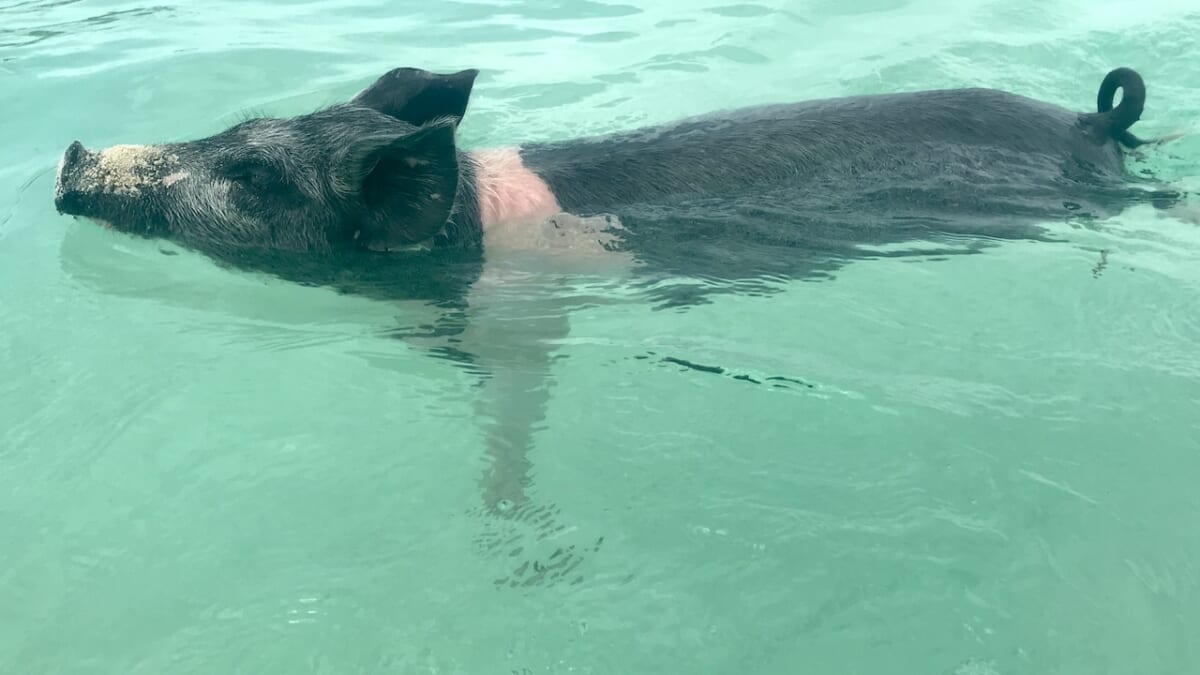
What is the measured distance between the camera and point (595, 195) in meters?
5.00

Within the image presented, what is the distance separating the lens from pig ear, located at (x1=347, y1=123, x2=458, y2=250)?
433 cm

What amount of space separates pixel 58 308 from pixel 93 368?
2.14ft

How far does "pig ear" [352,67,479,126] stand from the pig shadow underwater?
0.4 inches

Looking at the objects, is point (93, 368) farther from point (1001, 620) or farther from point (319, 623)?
point (1001, 620)

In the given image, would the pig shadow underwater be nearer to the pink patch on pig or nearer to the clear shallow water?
the pink patch on pig

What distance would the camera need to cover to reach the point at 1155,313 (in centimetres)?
438

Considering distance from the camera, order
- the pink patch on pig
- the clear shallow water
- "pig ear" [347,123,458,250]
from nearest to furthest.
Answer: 1. the clear shallow water
2. "pig ear" [347,123,458,250]
3. the pink patch on pig

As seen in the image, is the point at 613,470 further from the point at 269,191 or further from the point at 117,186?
the point at 117,186

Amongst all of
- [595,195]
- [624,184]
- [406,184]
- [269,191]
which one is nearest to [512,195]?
[595,195]

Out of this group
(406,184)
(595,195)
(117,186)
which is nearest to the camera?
(406,184)

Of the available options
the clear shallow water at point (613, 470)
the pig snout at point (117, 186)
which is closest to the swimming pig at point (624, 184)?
the pig snout at point (117, 186)

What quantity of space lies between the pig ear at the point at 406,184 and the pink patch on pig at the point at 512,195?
447mm

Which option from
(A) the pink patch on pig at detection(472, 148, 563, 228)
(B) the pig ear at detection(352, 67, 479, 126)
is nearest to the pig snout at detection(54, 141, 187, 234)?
(B) the pig ear at detection(352, 67, 479, 126)

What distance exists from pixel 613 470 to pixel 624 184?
6.26 ft
